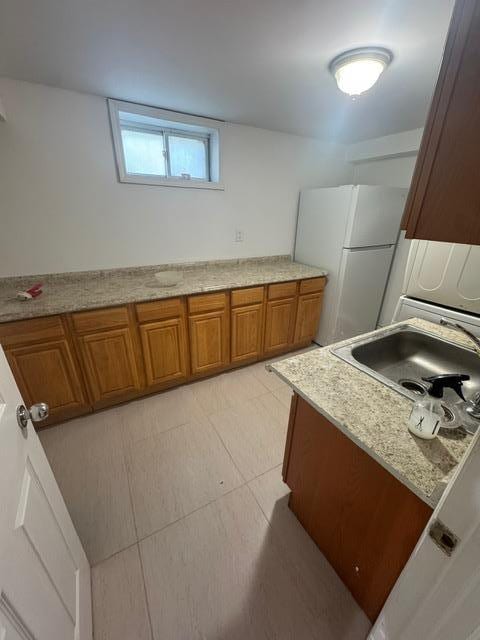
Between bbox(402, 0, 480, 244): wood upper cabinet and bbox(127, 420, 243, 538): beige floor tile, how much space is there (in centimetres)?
156

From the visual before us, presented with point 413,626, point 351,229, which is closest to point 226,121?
point 351,229

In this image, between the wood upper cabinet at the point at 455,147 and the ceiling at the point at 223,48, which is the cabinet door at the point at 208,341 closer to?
the ceiling at the point at 223,48

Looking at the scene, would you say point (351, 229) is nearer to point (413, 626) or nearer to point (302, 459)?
point (302, 459)

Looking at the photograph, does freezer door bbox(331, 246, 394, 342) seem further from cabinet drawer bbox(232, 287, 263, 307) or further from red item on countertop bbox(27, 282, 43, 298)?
red item on countertop bbox(27, 282, 43, 298)

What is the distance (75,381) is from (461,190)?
2.12 meters

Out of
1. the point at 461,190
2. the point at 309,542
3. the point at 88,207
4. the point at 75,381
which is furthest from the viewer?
the point at 88,207

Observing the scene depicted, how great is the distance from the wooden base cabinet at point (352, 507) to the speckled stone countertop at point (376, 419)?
13 cm

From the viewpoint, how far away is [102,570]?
112 cm

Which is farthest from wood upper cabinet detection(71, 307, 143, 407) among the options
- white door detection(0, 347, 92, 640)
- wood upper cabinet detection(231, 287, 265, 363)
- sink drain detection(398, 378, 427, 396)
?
sink drain detection(398, 378, 427, 396)

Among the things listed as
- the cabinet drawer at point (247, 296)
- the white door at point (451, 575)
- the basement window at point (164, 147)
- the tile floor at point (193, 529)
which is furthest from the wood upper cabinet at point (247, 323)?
the white door at point (451, 575)

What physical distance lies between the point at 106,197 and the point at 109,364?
1.27m

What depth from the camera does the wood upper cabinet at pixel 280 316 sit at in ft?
7.80

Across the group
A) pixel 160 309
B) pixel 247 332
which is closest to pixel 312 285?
pixel 247 332

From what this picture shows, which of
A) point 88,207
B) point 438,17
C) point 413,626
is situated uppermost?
point 438,17
